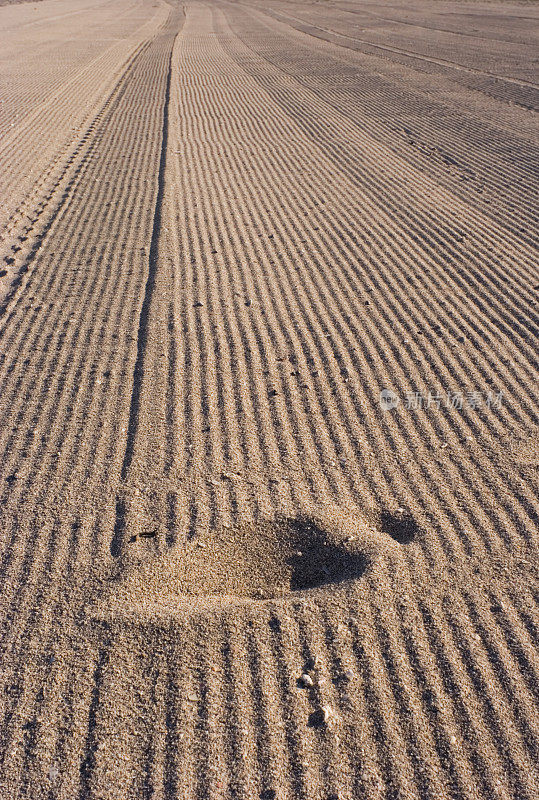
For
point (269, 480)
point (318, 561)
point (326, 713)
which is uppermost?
point (269, 480)

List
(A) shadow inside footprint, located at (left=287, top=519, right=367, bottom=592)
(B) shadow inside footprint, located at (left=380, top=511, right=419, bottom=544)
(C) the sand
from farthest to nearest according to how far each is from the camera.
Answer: (B) shadow inside footprint, located at (left=380, top=511, right=419, bottom=544) → (A) shadow inside footprint, located at (left=287, top=519, right=367, bottom=592) → (C) the sand

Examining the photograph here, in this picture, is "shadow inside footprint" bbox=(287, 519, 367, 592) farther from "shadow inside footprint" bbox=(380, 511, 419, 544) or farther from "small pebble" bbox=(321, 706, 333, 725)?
"small pebble" bbox=(321, 706, 333, 725)

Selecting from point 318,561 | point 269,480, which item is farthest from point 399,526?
point 269,480

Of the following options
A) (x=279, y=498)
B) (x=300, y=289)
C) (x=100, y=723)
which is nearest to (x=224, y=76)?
(x=300, y=289)

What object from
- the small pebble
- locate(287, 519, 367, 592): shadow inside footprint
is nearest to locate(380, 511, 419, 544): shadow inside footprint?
locate(287, 519, 367, 592): shadow inside footprint

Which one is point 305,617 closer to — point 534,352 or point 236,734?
point 236,734

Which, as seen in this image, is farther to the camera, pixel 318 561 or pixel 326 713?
pixel 318 561

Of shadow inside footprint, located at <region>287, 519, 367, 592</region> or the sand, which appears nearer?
the sand

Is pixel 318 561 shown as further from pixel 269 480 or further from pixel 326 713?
pixel 326 713

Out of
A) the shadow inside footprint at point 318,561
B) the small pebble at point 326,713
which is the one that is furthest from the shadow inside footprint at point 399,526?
the small pebble at point 326,713
